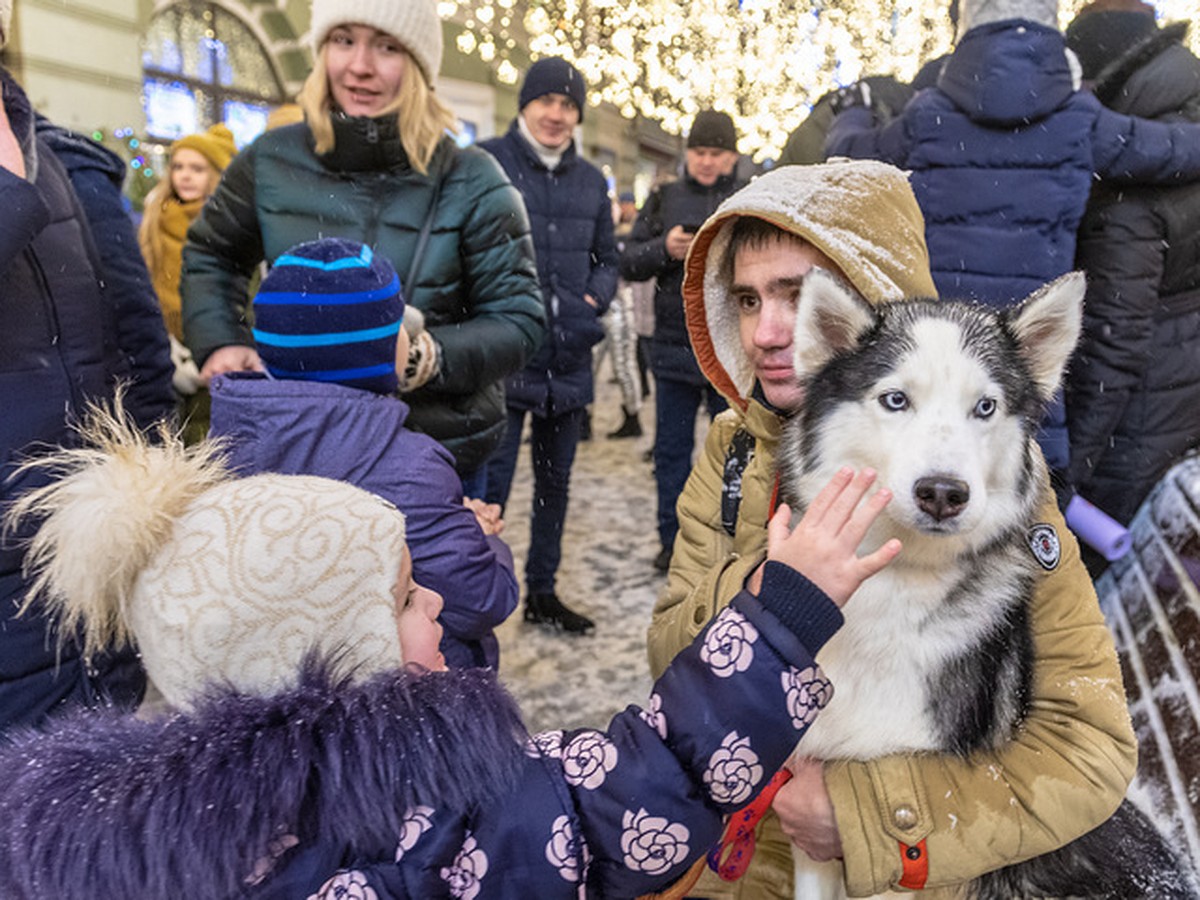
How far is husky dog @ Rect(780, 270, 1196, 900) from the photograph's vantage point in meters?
1.12

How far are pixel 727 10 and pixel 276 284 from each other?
6438mm

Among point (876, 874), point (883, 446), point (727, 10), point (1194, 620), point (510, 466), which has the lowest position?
point (510, 466)

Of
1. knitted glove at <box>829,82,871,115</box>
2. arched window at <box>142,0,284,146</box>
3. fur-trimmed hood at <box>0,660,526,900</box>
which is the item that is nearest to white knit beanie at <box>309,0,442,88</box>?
knitted glove at <box>829,82,871,115</box>

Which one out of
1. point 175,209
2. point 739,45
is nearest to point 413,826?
point 175,209

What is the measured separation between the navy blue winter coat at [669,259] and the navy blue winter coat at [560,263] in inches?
12.8

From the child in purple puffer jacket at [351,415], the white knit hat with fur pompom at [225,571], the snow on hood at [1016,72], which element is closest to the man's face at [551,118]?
the snow on hood at [1016,72]

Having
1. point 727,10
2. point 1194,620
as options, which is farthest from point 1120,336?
point 727,10

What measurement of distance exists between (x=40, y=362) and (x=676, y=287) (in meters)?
3.31

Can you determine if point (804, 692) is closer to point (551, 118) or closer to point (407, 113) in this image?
point (407, 113)

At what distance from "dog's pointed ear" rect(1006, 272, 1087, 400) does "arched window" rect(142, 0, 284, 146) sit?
32.1 feet

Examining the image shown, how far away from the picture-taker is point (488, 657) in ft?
6.02

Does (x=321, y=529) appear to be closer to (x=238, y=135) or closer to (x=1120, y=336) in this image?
(x=1120, y=336)

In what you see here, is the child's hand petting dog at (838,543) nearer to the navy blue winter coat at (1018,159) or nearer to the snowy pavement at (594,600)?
the navy blue winter coat at (1018,159)

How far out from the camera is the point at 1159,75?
248cm
